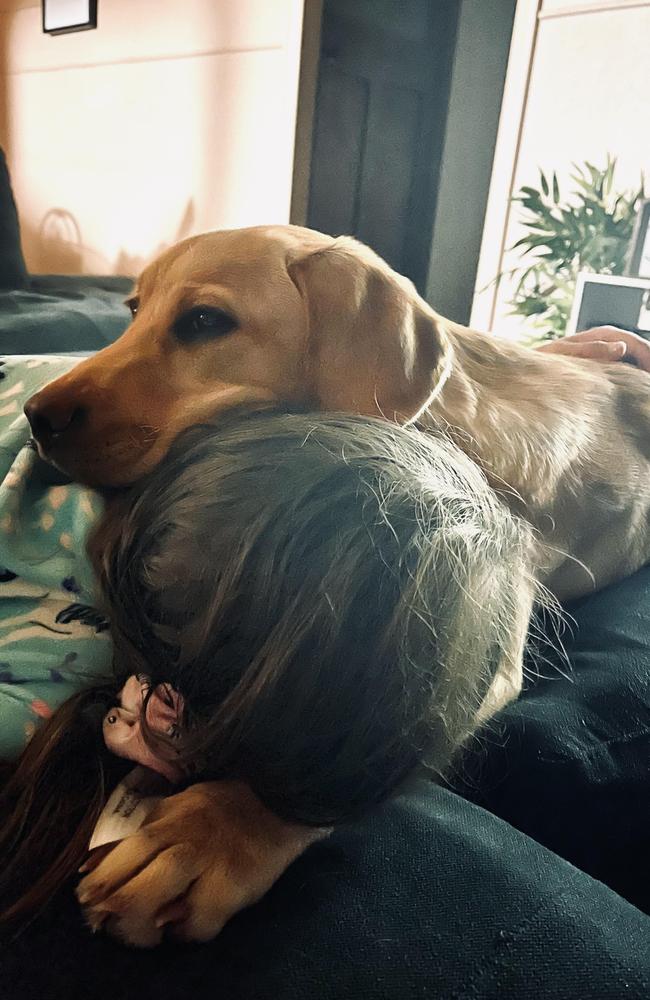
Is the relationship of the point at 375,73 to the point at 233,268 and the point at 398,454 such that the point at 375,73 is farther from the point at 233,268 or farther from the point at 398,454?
the point at 398,454

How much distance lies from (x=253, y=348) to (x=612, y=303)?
1.61 meters

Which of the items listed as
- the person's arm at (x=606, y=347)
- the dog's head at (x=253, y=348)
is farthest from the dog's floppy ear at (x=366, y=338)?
the person's arm at (x=606, y=347)

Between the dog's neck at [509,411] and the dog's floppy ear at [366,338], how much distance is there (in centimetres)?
4

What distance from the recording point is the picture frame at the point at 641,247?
2186mm

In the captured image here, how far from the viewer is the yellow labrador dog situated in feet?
2.22

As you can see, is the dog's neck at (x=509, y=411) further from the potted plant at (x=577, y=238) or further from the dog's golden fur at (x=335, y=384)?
the potted plant at (x=577, y=238)

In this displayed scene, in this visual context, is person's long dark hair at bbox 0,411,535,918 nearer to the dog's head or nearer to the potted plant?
the dog's head

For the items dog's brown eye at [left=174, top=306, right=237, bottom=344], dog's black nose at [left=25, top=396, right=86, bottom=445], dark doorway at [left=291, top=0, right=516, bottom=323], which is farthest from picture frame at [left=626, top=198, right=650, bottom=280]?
dog's black nose at [left=25, top=396, right=86, bottom=445]

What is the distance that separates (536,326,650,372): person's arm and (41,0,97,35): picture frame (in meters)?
3.02

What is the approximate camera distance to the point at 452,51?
2996 millimetres

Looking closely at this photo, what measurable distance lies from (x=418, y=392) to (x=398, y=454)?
276mm

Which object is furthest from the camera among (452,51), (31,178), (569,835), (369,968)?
(31,178)

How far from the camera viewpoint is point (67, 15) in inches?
136

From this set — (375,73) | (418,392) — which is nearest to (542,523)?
(418,392)
